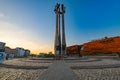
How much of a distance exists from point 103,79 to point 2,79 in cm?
536

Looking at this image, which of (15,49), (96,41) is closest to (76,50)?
(96,41)

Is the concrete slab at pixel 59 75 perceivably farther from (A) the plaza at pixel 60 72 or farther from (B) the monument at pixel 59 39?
(B) the monument at pixel 59 39

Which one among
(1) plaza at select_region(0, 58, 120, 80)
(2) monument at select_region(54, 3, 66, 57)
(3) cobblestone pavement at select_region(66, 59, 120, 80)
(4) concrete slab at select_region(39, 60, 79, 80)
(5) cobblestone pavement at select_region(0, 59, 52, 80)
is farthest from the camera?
(2) monument at select_region(54, 3, 66, 57)

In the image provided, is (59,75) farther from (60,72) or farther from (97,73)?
(97,73)

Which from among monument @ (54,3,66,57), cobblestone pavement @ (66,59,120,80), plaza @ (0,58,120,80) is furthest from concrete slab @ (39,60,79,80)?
monument @ (54,3,66,57)

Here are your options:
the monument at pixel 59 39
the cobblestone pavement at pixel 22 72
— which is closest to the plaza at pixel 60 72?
the cobblestone pavement at pixel 22 72

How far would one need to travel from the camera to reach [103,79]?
7.26m

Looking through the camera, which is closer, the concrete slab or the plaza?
the concrete slab

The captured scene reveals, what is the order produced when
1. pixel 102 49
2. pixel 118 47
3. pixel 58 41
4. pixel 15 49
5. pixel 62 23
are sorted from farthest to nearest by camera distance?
pixel 15 49, pixel 102 49, pixel 118 47, pixel 62 23, pixel 58 41

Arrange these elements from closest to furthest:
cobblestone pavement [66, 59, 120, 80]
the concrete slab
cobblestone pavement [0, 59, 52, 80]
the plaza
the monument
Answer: the concrete slab < the plaza < cobblestone pavement [66, 59, 120, 80] < cobblestone pavement [0, 59, 52, 80] < the monument

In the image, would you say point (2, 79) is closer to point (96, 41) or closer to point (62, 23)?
point (62, 23)

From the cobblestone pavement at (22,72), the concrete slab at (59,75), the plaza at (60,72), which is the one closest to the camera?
the concrete slab at (59,75)

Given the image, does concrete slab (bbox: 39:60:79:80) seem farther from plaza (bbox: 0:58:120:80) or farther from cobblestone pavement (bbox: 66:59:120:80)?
cobblestone pavement (bbox: 66:59:120:80)

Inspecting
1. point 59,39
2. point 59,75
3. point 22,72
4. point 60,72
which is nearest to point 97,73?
point 60,72
